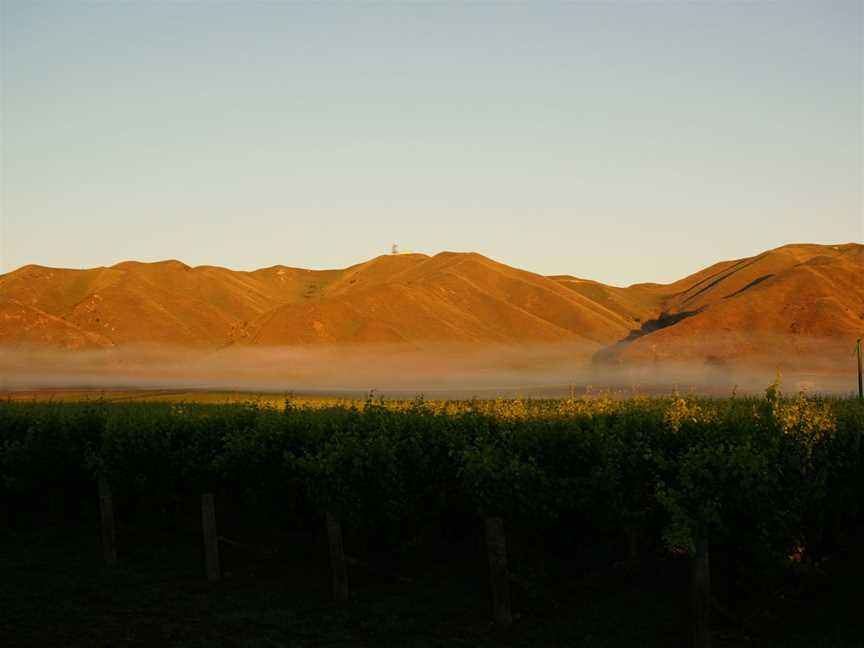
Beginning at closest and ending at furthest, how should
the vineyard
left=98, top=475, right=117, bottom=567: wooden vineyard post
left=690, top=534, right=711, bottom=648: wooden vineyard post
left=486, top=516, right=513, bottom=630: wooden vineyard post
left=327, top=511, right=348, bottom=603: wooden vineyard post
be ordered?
left=690, top=534, right=711, bottom=648: wooden vineyard post
the vineyard
left=486, top=516, right=513, bottom=630: wooden vineyard post
left=327, top=511, right=348, bottom=603: wooden vineyard post
left=98, top=475, right=117, bottom=567: wooden vineyard post

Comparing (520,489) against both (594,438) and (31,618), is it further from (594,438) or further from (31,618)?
(31,618)

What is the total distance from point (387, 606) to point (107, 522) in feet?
30.9

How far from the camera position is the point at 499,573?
17.7 metres

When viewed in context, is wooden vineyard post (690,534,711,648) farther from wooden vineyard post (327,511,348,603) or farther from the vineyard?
wooden vineyard post (327,511,348,603)

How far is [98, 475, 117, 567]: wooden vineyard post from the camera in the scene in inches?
983

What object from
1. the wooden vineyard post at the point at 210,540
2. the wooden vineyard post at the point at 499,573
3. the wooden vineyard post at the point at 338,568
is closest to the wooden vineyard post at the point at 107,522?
the wooden vineyard post at the point at 210,540

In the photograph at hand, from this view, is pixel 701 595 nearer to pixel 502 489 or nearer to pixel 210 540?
pixel 502 489

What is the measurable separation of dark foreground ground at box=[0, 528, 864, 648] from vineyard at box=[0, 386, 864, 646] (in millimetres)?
120

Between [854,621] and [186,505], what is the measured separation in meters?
16.3

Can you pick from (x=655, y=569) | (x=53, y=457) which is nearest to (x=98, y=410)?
(x=53, y=457)

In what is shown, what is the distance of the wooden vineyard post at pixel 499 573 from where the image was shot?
17.7 metres

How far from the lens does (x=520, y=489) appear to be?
59.3 ft

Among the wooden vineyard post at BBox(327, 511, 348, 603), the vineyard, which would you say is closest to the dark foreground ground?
the vineyard

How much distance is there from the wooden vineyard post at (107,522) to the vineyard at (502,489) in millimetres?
45
